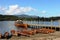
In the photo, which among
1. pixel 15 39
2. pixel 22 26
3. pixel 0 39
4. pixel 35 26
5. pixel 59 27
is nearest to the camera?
pixel 15 39

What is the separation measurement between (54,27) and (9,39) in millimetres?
23954

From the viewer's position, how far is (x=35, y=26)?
67562mm

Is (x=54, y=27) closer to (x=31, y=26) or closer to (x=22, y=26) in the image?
(x=31, y=26)

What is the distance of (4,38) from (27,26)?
35793mm

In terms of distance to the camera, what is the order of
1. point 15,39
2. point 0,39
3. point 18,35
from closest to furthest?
point 15,39
point 0,39
point 18,35

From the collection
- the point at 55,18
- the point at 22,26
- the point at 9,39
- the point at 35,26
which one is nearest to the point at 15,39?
the point at 9,39

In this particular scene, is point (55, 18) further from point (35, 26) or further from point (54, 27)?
point (54, 27)

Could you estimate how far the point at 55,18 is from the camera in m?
159

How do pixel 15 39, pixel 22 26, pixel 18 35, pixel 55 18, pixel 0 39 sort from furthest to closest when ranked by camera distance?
pixel 55 18 → pixel 22 26 → pixel 18 35 → pixel 0 39 → pixel 15 39

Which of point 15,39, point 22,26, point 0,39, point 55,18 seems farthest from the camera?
point 55,18

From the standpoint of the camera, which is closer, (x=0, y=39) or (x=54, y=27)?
(x=0, y=39)

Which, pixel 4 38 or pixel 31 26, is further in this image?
pixel 31 26

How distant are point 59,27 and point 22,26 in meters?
28.0

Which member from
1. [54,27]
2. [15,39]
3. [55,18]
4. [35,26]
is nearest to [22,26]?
[35,26]
